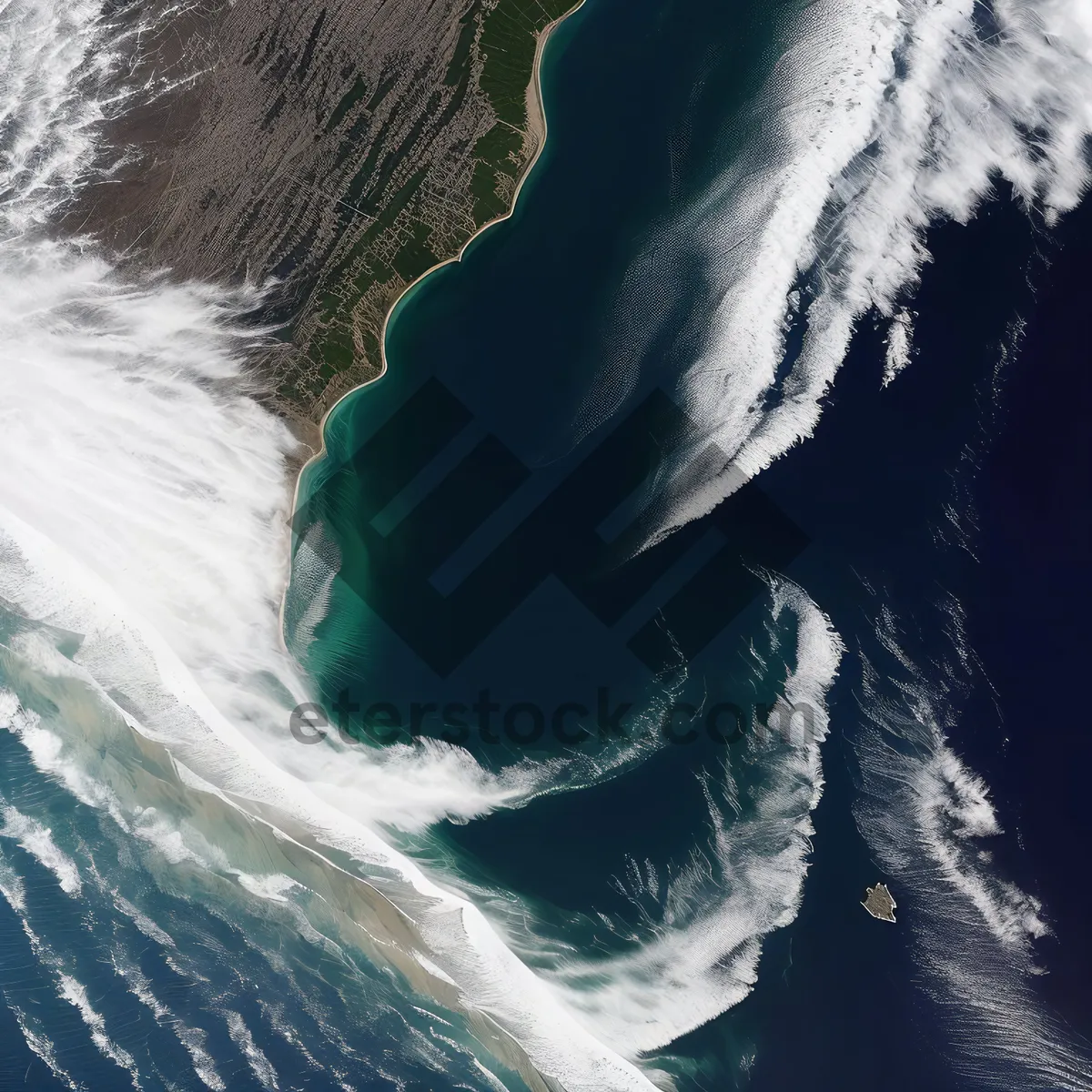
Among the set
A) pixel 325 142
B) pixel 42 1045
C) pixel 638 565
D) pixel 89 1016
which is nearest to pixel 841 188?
pixel 638 565

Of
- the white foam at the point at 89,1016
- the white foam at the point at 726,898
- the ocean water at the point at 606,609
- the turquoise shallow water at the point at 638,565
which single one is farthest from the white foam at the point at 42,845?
the white foam at the point at 726,898

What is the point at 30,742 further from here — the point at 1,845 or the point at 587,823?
the point at 587,823

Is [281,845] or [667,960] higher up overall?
[667,960]

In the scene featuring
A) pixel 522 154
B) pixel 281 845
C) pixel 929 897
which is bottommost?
pixel 281 845

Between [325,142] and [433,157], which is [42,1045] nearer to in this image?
[325,142]

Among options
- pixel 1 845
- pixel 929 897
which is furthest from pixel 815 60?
pixel 1 845

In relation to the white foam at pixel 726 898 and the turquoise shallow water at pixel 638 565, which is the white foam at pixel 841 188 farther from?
the white foam at pixel 726 898
